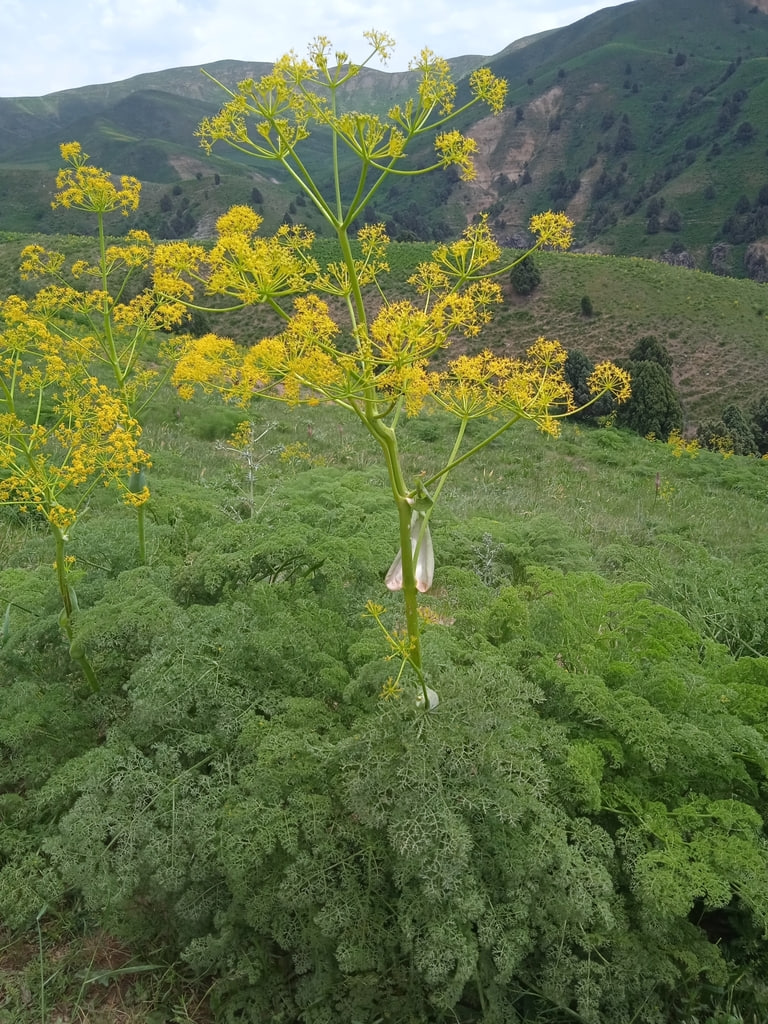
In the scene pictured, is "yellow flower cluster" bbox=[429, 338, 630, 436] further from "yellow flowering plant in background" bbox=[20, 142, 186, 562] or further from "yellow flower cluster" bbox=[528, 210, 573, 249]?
"yellow flowering plant in background" bbox=[20, 142, 186, 562]

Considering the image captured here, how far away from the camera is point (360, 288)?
2.14 metres

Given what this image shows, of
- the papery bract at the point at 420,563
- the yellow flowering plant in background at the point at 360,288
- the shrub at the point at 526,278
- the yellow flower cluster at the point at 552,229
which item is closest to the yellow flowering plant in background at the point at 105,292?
the yellow flowering plant in background at the point at 360,288

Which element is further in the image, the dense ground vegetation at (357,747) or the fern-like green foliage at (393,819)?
the fern-like green foliage at (393,819)

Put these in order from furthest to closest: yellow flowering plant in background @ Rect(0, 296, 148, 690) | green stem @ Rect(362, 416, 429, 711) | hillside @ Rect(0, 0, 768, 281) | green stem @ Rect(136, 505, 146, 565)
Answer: hillside @ Rect(0, 0, 768, 281) < green stem @ Rect(136, 505, 146, 565) < yellow flowering plant in background @ Rect(0, 296, 148, 690) < green stem @ Rect(362, 416, 429, 711)

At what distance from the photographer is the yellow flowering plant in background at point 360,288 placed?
6.20 ft

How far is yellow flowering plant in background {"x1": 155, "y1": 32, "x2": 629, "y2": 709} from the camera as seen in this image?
6.20ft

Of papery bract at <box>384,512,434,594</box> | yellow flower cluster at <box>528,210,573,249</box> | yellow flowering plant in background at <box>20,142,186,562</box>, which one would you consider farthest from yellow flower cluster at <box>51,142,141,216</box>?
papery bract at <box>384,512,434,594</box>

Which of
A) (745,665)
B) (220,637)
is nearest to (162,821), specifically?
(220,637)

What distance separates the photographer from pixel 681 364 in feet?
140

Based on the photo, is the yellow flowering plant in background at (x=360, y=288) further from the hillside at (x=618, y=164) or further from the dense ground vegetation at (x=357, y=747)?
the hillside at (x=618, y=164)

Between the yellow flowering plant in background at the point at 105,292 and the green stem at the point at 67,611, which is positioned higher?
the yellow flowering plant in background at the point at 105,292

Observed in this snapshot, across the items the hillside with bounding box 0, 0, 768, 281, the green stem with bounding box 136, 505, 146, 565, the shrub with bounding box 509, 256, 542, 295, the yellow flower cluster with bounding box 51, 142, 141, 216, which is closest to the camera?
the yellow flower cluster with bounding box 51, 142, 141, 216

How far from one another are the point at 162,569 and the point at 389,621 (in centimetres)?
155

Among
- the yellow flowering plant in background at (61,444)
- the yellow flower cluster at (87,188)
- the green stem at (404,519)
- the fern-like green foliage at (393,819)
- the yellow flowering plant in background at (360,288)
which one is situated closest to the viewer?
the yellow flowering plant in background at (360,288)
